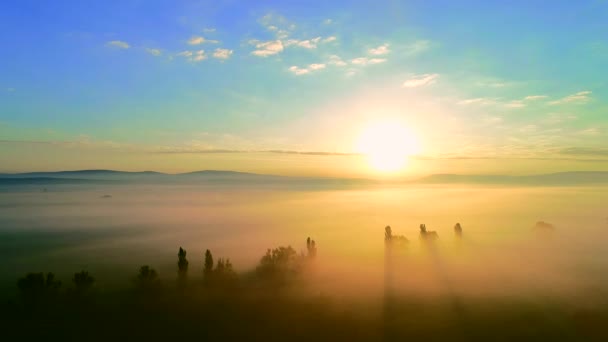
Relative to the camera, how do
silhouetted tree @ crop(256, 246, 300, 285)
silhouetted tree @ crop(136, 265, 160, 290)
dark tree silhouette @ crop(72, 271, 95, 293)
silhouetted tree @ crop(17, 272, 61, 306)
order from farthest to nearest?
silhouetted tree @ crop(256, 246, 300, 285), silhouetted tree @ crop(136, 265, 160, 290), dark tree silhouette @ crop(72, 271, 95, 293), silhouetted tree @ crop(17, 272, 61, 306)

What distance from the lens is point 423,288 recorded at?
373 feet

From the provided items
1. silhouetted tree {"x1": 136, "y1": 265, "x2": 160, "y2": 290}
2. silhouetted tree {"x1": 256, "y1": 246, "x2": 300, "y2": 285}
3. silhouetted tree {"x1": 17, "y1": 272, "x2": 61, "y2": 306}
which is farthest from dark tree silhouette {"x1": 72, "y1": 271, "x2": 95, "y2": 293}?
silhouetted tree {"x1": 256, "y1": 246, "x2": 300, "y2": 285}

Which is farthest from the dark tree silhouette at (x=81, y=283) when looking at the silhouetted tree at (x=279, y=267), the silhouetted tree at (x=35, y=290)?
the silhouetted tree at (x=279, y=267)

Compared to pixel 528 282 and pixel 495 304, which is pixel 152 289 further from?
pixel 528 282

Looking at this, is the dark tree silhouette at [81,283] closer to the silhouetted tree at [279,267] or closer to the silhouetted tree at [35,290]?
the silhouetted tree at [35,290]

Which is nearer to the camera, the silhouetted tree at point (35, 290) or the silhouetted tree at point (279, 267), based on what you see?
the silhouetted tree at point (35, 290)

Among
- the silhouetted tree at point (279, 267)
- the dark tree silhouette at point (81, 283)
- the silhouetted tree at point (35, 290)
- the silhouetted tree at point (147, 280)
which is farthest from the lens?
the silhouetted tree at point (279, 267)

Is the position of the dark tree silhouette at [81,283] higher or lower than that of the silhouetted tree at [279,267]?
higher

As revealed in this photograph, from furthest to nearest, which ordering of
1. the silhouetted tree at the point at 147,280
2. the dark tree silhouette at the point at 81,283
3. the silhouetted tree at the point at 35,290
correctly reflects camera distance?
the silhouetted tree at the point at 147,280, the dark tree silhouette at the point at 81,283, the silhouetted tree at the point at 35,290

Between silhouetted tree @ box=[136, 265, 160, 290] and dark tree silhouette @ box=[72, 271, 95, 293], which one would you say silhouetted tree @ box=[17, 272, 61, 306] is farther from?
silhouetted tree @ box=[136, 265, 160, 290]

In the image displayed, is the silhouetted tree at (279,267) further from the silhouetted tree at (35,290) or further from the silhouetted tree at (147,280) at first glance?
the silhouetted tree at (35,290)

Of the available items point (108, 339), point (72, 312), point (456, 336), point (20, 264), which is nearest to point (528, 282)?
point (456, 336)

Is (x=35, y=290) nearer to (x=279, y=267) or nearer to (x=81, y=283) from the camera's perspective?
(x=81, y=283)

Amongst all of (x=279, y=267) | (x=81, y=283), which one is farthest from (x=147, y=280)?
(x=279, y=267)
